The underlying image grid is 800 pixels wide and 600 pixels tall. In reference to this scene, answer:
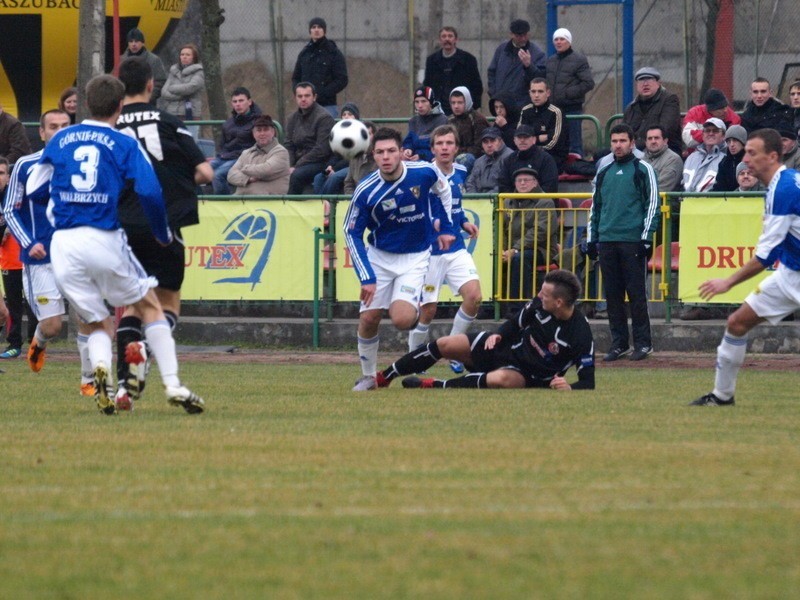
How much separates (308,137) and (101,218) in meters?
10.9

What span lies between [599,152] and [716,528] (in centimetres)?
1418

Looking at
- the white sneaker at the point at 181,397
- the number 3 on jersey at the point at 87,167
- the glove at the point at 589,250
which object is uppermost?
the number 3 on jersey at the point at 87,167

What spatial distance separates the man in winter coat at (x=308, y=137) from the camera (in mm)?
19688

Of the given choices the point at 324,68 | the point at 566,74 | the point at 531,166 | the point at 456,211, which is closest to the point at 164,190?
the point at 456,211

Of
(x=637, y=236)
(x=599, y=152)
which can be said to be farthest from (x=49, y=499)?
(x=599, y=152)

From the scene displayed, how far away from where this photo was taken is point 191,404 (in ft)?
31.0

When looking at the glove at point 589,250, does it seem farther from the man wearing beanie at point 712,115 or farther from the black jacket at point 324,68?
the black jacket at point 324,68

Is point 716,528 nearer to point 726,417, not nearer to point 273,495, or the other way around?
point 273,495

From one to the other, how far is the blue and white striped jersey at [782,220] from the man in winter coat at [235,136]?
1125 cm

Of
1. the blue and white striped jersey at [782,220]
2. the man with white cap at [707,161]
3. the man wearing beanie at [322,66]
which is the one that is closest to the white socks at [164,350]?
the blue and white striped jersey at [782,220]

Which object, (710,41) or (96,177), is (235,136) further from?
(96,177)

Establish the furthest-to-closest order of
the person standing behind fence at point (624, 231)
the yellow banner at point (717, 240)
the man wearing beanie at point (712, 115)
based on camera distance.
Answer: the man wearing beanie at point (712, 115) → the yellow banner at point (717, 240) → the person standing behind fence at point (624, 231)

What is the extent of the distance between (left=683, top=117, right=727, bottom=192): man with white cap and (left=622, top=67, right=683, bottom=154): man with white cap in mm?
628

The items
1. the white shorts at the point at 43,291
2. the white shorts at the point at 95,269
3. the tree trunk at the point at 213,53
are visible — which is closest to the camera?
the white shorts at the point at 95,269
